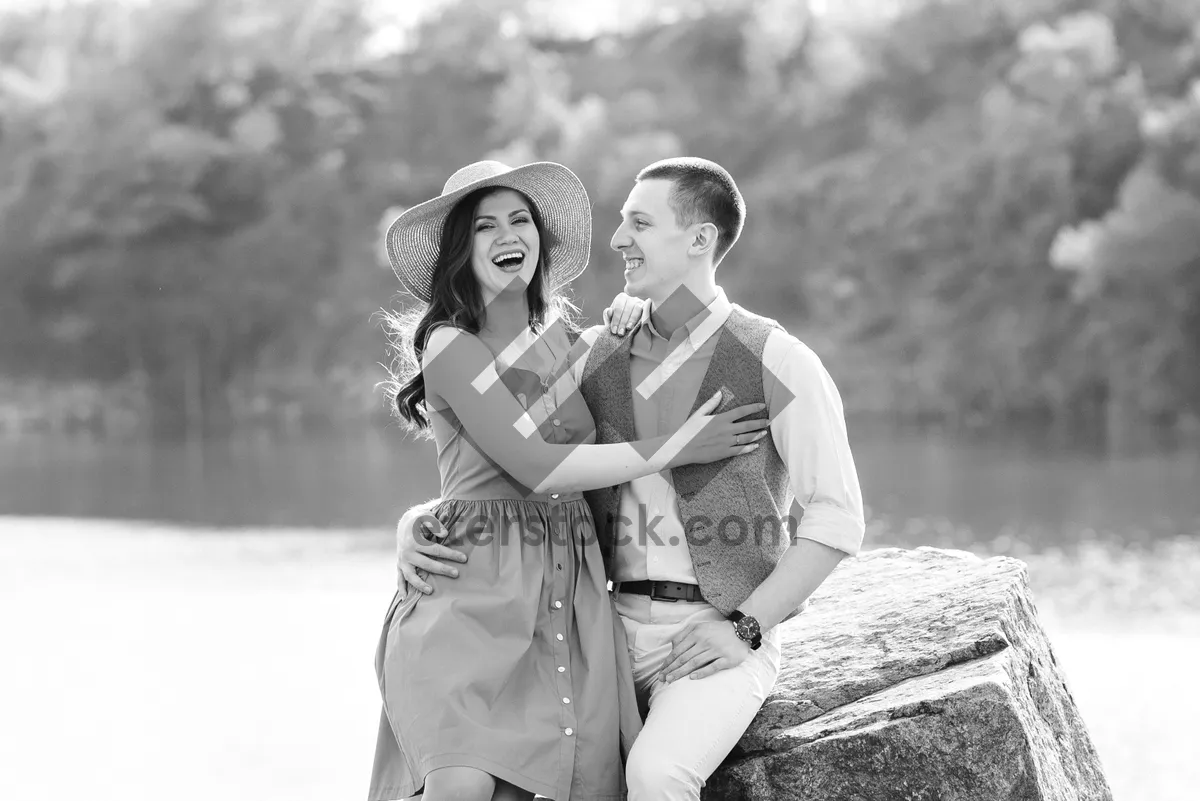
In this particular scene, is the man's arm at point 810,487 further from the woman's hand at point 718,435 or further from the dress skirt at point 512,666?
the dress skirt at point 512,666

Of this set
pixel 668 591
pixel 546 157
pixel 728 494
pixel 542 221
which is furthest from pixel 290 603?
pixel 546 157

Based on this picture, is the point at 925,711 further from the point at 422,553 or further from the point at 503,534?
the point at 422,553

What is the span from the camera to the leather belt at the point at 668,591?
2568 mm

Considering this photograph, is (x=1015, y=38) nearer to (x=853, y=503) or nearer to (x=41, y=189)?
(x=41, y=189)

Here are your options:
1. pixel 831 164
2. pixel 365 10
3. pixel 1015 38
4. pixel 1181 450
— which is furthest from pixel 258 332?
pixel 1181 450

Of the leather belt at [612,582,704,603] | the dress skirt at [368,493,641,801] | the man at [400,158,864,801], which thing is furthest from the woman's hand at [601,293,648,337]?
the leather belt at [612,582,704,603]

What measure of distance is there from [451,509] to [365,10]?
1693 inches

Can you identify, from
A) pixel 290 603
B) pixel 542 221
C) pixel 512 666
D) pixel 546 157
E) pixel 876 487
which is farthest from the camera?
pixel 546 157

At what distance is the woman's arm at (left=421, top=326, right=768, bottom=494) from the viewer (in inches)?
98.1

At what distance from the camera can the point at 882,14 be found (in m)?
35.8

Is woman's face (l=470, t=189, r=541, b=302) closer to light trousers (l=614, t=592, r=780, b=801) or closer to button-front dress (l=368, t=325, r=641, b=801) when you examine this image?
button-front dress (l=368, t=325, r=641, b=801)

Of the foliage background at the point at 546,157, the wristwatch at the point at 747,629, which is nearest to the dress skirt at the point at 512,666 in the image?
the wristwatch at the point at 747,629

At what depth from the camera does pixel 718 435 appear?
2533 mm

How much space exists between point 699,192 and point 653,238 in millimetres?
137
